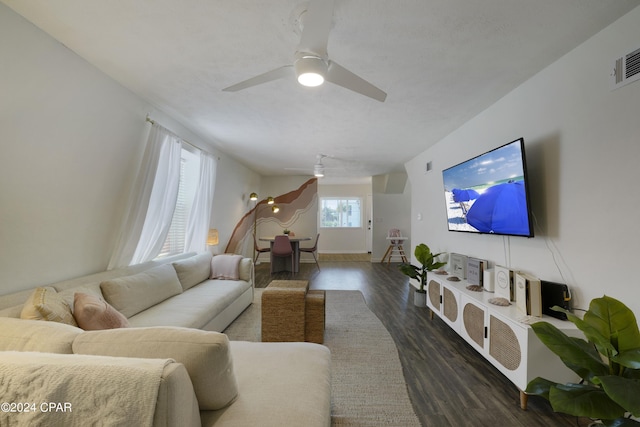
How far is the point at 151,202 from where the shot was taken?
9.71 feet

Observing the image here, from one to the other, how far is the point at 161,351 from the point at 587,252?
101 inches

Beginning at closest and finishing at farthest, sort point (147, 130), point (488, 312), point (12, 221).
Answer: point (12, 221)
point (488, 312)
point (147, 130)

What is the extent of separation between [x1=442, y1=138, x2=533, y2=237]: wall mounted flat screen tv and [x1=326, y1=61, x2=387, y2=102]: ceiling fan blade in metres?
1.33

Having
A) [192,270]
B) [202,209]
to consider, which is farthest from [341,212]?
[192,270]

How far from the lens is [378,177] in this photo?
24.8ft

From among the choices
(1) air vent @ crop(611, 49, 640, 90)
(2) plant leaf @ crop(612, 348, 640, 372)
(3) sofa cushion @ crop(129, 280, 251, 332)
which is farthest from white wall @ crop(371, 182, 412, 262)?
(2) plant leaf @ crop(612, 348, 640, 372)

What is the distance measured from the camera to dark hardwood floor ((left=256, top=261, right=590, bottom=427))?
1730 millimetres

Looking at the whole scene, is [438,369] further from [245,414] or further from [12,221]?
[12,221]

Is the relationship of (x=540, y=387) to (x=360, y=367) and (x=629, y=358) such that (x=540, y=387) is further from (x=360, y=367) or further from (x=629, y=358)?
(x=360, y=367)

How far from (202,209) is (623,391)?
173 inches

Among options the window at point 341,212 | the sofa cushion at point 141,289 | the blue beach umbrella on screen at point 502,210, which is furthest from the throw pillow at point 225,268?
the window at point 341,212

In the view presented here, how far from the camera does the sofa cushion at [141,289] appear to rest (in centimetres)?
218

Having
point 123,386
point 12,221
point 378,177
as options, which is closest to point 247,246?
point 378,177

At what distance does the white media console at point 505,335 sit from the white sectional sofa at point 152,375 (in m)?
1.35
